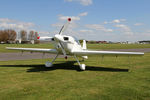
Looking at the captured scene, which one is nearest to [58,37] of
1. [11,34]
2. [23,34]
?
[11,34]

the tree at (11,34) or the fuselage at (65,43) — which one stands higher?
the tree at (11,34)

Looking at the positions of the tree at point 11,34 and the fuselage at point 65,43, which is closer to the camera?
the fuselage at point 65,43

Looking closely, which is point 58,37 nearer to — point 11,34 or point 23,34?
point 11,34

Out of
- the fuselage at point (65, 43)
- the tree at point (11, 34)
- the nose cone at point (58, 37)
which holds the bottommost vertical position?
the fuselage at point (65, 43)

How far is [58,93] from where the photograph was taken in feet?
18.3

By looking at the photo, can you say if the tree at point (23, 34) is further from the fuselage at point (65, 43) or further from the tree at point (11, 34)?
the fuselage at point (65, 43)

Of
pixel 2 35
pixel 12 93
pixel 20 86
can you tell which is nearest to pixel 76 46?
pixel 20 86

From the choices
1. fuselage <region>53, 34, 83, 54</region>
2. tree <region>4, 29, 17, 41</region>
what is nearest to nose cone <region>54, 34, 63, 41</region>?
fuselage <region>53, 34, 83, 54</region>

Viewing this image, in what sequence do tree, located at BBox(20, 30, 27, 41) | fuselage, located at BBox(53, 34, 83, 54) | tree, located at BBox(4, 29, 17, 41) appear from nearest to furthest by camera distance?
fuselage, located at BBox(53, 34, 83, 54)
tree, located at BBox(4, 29, 17, 41)
tree, located at BBox(20, 30, 27, 41)

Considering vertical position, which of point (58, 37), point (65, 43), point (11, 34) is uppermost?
point (11, 34)

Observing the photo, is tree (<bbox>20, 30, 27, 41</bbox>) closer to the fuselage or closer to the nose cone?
the fuselage

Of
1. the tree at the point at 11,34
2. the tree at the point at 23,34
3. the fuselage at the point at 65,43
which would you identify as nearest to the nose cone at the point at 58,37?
the fuselage at the point at 65,43

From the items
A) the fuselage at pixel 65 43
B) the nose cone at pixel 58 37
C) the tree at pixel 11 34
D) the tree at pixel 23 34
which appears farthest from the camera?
the tree at pixel 23 34

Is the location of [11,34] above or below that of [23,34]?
below
